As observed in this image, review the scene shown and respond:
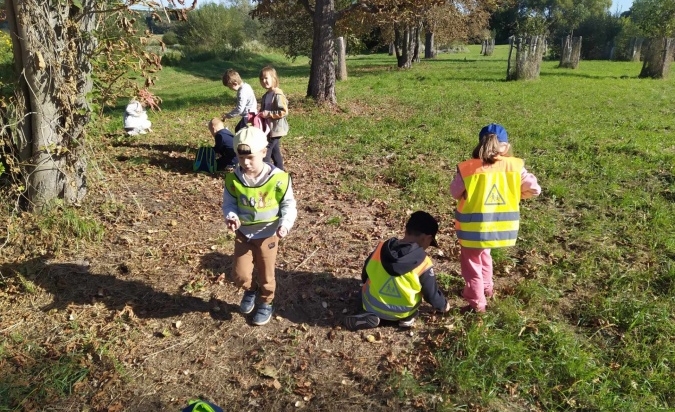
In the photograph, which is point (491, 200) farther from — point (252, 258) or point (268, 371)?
point (268, 371)

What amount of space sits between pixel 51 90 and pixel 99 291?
2.30 meters

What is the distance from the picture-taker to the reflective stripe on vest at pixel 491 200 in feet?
11.9

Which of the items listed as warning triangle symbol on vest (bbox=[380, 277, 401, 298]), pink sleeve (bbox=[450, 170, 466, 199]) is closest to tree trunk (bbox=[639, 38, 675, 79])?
pink sleeve (bbox=[450, 170, 466, 199])

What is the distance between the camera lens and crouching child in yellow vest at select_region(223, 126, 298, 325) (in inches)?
138

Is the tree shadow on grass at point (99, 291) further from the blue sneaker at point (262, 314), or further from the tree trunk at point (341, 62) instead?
the tree trunk at point (341, 62)

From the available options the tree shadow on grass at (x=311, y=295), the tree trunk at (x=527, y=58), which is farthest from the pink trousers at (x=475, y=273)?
the tree trunk at (x=527, y=58)

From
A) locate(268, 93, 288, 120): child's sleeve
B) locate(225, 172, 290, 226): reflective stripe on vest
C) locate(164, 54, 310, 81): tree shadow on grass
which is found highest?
locate(164, 54, 310, 81): tree shadow on grass

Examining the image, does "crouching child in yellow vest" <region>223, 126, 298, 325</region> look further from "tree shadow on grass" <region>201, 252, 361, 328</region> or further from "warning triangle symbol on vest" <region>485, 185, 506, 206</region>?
"warning triangle symbol on vest" <region>485, 185, 506, 206</region>

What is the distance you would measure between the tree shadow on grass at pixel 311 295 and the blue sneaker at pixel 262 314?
14 centimetres

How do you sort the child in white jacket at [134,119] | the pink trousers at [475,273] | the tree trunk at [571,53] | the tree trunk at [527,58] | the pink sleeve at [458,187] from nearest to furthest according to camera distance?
the pink sleeve at [458,187]
the pink trousers at [475,273]
the child in white jacket at [134,119]
the tree trunk at [527,58]
the tree trunk at [571,53]

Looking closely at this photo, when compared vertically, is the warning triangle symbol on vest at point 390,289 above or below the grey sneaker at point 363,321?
above

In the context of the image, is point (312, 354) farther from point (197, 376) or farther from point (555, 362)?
point (555, 362)

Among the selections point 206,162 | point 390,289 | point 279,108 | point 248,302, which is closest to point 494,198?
point 390,289

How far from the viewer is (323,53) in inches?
492
